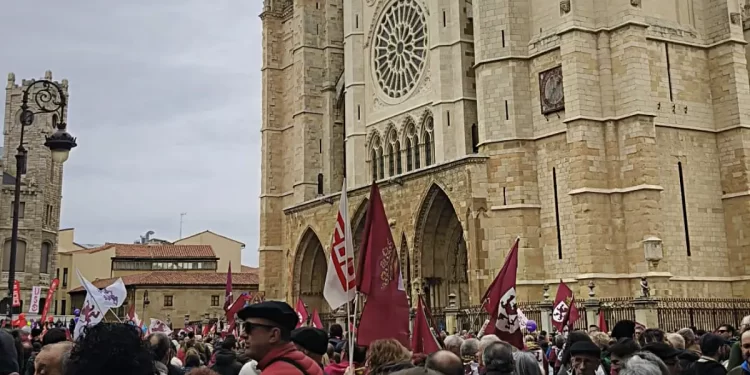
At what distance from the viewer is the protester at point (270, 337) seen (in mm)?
3920

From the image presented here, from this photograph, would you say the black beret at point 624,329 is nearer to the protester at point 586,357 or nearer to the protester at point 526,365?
the protester at point 586,357

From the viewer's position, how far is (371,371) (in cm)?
537

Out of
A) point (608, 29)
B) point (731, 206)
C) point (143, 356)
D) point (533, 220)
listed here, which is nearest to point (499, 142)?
point (533, 220)

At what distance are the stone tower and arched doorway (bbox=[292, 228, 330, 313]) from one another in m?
23.9

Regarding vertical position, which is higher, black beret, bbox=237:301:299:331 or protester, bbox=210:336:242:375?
black beret, bbox=237:301:299:331

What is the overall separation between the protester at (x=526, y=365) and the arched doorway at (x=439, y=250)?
20.7m

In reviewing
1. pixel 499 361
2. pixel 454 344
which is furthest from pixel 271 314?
pixel 454 344

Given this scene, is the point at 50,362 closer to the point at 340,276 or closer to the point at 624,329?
the point at 340,276

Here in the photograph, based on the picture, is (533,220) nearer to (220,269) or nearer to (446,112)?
(446,112)

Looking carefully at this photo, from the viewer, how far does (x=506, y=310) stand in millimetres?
9719

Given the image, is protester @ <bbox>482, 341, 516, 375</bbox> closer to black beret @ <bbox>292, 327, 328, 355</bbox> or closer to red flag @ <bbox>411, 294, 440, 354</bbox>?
black beret @ <bbox>292, 327, 328, 355</bbox>

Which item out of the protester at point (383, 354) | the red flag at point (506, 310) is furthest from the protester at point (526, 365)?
the red flag at point (506, 310)

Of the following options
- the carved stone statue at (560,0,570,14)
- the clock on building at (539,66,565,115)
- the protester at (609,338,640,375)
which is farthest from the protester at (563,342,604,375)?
the carved stone statue at (560,0,570,14)

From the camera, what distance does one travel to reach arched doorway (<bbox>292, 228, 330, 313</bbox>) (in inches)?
1347
